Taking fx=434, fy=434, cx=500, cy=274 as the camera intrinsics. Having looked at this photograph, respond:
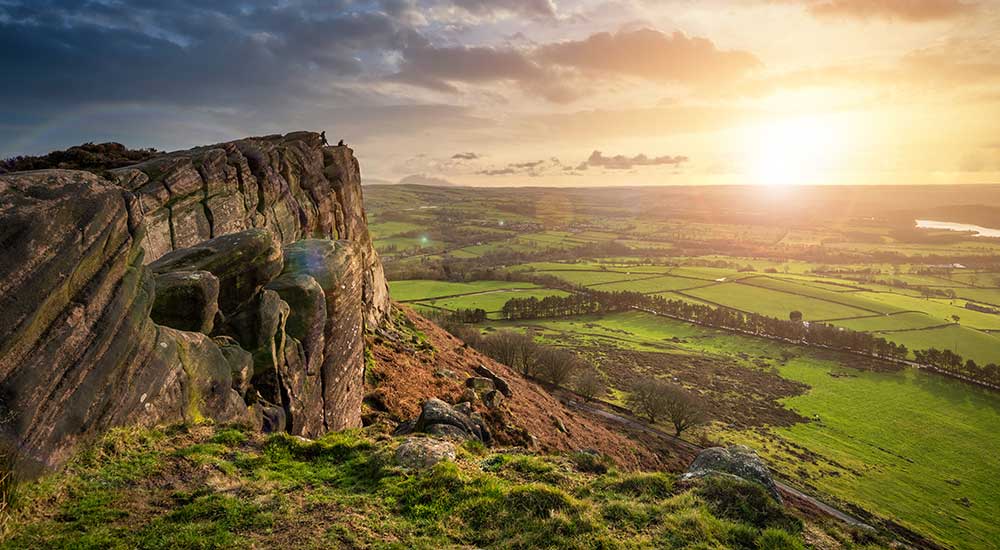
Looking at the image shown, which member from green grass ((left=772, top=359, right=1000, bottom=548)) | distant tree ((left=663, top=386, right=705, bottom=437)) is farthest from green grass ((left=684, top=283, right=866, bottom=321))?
distant tree ((left=663, top=386, right=705, bottom=437))

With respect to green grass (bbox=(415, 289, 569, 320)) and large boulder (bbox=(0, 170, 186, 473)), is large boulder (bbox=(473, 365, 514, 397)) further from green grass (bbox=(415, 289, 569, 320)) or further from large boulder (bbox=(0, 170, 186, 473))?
green grass (bbox=(415, 289, 569, 320))

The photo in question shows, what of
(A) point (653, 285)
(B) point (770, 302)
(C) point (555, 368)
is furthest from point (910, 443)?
(A) point (653, 285)

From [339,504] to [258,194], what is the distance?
33.8 metres

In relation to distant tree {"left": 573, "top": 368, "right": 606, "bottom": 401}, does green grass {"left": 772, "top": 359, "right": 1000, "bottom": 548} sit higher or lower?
lower

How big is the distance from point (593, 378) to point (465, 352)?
36998 millimetres

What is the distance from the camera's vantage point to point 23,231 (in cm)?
1228

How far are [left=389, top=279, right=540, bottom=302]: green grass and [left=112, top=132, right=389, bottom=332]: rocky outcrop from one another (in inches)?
3180

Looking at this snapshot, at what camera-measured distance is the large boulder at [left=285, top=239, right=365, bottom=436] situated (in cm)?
2614

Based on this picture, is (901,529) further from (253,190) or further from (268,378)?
(253,190)

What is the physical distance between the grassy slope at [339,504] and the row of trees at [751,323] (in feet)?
418

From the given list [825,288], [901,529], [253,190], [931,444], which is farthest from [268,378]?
[825,288]

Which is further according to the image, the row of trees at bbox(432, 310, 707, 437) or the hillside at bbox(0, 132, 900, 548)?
the row of trees at bbox(432, 310, 707, 437)

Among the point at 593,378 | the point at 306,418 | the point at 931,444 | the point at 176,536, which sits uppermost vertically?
the point at 176,536

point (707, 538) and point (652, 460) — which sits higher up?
point (707, 538)
